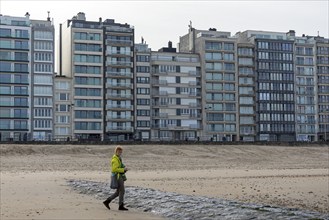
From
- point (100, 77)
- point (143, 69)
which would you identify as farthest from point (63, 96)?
point (143, 69)

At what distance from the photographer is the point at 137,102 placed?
109125 mm

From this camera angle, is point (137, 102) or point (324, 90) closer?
point (137, 102)

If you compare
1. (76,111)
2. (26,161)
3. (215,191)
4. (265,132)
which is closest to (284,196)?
(215,191)

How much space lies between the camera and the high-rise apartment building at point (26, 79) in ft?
323

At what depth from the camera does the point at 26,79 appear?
10119cm

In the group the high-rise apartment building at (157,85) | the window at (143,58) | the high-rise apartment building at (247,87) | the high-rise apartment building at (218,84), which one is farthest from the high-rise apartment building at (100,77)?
the high-rise apartment building at (247,87)

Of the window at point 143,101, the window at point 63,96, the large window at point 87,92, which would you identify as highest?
the large window at point 87,92

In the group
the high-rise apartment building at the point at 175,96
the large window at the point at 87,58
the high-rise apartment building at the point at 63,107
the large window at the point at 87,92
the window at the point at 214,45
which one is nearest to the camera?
the high-rise apartment building at the point at 63,107

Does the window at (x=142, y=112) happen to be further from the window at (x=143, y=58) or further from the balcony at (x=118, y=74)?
the window at (x=143, y=58)

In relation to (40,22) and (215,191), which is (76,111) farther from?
(215,191)

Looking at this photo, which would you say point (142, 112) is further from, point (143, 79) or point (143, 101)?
point (143, 79)

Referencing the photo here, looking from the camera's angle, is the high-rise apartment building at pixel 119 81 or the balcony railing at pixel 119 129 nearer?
the balcony railing at pixel 119 129

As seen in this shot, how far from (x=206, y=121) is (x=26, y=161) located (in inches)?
2588

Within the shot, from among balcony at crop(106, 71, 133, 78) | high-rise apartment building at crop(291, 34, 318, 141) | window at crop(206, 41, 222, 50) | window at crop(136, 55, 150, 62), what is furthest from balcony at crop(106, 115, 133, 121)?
high-rise apartment building at crop(291, 34, 318, 141)
